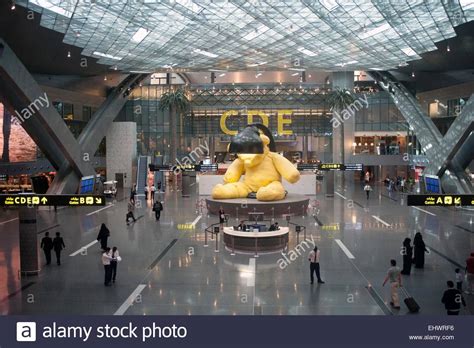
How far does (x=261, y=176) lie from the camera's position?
104 ft

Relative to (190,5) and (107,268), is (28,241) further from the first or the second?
(190,5)

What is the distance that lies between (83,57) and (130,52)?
3.45 metres

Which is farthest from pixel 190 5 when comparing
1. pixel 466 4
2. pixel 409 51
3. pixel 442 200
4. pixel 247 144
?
pixel 409 51

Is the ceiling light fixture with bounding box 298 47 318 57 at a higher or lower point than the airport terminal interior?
higher

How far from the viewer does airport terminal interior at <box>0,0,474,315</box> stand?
49.0 feet

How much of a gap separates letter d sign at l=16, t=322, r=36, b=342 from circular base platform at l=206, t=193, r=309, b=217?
20.8 m

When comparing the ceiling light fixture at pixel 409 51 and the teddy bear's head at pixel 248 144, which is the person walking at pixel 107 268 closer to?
the teddy bear's head at pixel 248 144

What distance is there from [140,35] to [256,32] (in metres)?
7.57

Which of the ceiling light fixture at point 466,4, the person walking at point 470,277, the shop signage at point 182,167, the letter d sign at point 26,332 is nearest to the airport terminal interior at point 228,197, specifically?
the person walking at point 470,277

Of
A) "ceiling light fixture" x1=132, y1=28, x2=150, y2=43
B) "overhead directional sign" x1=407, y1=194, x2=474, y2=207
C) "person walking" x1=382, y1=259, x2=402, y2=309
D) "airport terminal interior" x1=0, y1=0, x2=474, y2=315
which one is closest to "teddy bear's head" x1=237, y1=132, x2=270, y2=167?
"airport terminal interior" x1=0, y1=0, x2=474, y2=315

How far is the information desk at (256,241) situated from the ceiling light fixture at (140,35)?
1744 centimetres

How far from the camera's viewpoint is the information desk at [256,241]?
66.9 feet

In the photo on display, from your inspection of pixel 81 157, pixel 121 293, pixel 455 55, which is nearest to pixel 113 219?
pixel 81 157

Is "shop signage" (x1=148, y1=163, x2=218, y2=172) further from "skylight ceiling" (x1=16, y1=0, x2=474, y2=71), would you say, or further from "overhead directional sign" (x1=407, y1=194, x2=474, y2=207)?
"overhead directional sign" (x1=407, y1=194, x2=474, y2=207)
